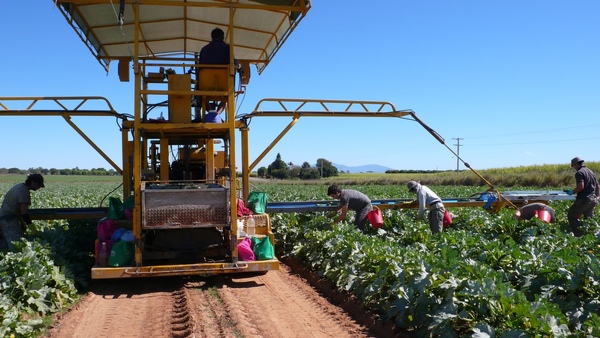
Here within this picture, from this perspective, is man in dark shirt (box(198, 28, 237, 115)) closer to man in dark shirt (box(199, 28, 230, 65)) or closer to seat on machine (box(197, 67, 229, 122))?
man in dark shirt (box(199, 28, 230, 65))

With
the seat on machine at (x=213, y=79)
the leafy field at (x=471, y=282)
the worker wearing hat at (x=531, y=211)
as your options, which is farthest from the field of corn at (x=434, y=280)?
the seat on machine at (x=213, y=79)

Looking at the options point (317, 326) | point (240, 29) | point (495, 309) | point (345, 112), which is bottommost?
point (317, 326)

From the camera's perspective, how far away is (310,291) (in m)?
8.40

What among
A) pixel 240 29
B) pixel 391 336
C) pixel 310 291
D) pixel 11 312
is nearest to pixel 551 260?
pixel 391 336

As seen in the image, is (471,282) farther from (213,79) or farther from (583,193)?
(583,193)

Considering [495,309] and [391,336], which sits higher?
[495,309]

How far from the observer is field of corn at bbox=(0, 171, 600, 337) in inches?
199

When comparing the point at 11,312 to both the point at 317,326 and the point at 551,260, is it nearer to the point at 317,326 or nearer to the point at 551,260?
the point at 317,326

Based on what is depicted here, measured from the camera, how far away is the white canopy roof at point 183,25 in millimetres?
8781

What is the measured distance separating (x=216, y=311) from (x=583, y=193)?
326 inches

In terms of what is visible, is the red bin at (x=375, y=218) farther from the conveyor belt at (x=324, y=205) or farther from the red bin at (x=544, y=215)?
the red bin at (x=544, y=215)

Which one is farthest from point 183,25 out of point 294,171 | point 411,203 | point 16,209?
point 294,171

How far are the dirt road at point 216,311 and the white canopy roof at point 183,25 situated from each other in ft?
13.3

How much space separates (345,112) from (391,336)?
5848mm
